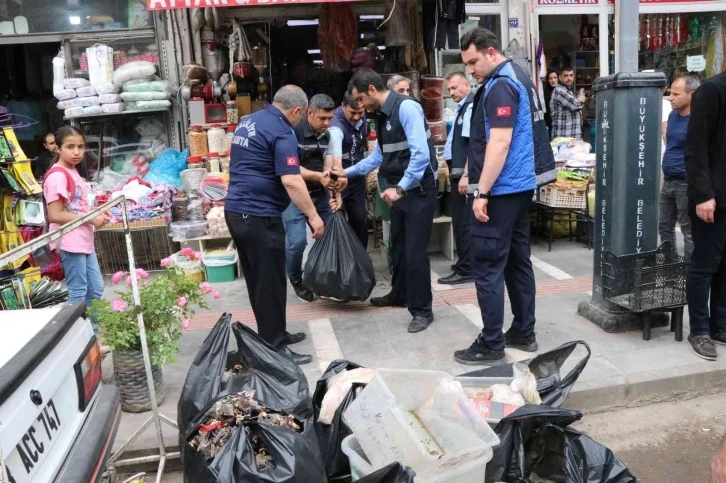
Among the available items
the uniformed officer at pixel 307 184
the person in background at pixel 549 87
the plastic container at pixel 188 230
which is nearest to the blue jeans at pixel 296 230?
the uniformed officer at pixel 307 184

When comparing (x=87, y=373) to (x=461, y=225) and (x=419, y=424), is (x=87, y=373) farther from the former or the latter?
(x=461, y=225)

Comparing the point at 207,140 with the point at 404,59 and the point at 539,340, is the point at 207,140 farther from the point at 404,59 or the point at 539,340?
the point at 539,340

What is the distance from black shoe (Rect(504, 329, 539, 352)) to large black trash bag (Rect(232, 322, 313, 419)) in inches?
67.7

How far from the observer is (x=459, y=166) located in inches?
231

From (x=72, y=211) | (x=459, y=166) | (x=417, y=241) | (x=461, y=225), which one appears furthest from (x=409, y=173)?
(x=72, y=211)

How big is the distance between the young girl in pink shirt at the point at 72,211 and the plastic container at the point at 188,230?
1.97m

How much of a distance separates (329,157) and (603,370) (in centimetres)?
291

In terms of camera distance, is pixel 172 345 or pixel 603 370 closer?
pixel 172 345

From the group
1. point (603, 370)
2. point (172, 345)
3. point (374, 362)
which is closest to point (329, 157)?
point (374, 362)

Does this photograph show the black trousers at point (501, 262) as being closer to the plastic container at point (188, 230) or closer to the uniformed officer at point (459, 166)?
the uniformed officer at point (459, 166)

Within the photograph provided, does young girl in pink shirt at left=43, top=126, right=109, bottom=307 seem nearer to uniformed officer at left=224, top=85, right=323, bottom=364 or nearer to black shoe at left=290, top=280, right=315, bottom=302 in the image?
uniformed officer at left=224, top=85, right=323, bottom=364

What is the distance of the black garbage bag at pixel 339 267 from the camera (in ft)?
17.2

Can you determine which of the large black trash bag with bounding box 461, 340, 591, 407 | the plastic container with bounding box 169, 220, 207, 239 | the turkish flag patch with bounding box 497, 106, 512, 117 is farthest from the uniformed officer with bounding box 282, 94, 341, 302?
the large black trash bag with bounding box 461, 340, 591, 407

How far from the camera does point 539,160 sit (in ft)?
13.6
